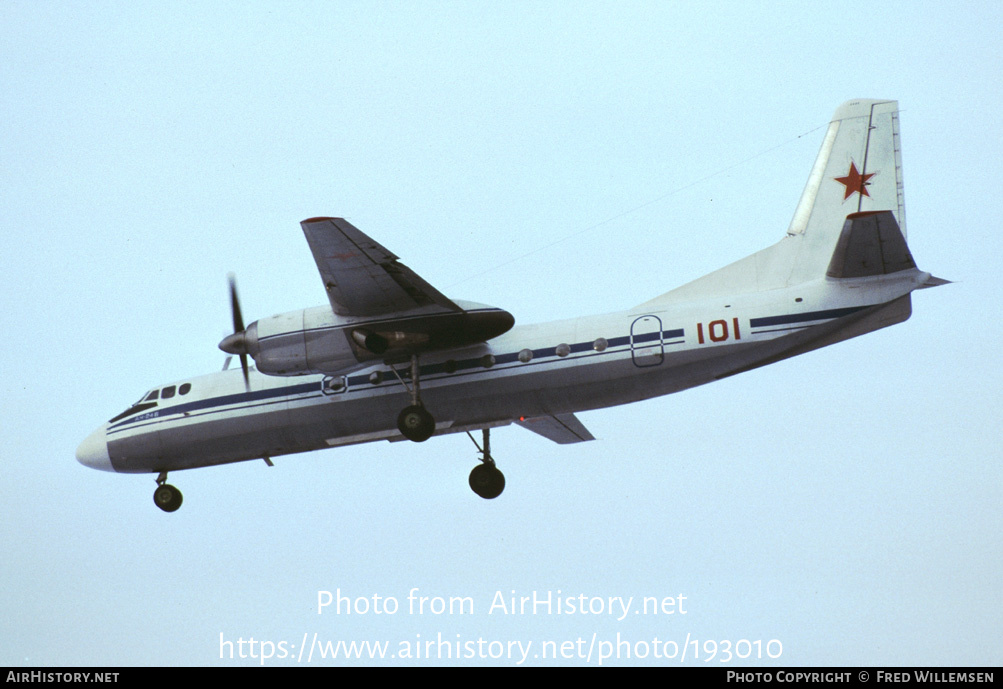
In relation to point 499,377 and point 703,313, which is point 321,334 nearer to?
point 499,377

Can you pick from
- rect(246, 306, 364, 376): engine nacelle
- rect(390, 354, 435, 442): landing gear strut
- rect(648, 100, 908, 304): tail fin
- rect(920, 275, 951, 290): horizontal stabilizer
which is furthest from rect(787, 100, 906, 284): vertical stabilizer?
rect(246, 306, 364, 376): engine nacelle

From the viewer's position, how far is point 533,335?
78.8 ft

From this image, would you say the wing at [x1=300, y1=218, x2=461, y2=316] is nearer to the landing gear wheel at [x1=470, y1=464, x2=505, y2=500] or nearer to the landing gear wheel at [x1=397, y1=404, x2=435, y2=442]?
the landing gear wheel at [x1=397, y1=404, x2=435, y2=442]

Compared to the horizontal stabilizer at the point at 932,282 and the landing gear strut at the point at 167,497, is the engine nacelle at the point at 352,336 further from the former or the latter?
the horizontal stabilizer at the point at 932,282

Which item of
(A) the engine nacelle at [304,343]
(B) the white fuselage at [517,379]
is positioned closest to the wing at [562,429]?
(B) the white fuselage at [517,379]

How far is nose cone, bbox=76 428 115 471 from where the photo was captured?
27.2 meters

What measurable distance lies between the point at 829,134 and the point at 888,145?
122 centimetres

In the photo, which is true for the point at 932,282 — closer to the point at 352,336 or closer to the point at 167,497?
the point at 352,336

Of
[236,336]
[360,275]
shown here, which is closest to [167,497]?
[236,336]

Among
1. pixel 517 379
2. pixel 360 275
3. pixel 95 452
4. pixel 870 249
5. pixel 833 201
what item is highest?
pixel 833 201

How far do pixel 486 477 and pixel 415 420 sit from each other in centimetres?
458

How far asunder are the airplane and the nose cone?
8.23ft
